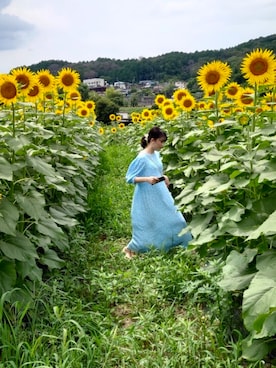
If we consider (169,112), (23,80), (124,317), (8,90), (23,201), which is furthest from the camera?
(169,112)

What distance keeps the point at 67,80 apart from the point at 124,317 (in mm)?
2442

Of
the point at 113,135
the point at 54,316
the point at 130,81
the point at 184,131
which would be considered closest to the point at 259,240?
the point at 54,316

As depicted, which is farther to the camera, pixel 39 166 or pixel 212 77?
pixel 212 77

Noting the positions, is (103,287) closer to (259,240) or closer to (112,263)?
(112,263)

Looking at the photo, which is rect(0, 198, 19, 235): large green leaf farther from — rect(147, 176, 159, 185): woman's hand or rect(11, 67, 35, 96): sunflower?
rect(147, 176, 159, 185): woman's hand

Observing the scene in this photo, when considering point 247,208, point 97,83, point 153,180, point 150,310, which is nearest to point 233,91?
point 153,180

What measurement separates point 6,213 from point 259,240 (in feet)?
4.43

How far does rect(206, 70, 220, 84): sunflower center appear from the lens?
3910 mm

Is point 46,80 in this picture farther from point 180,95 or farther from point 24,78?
point 180,95

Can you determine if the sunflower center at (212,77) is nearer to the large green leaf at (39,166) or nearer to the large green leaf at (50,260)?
the large green leaf at (39,166)

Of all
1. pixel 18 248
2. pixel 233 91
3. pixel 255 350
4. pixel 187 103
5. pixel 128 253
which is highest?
pixel 233 91

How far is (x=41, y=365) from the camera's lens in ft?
7.72

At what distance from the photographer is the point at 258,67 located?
3318 mm

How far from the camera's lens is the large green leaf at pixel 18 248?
270cm
